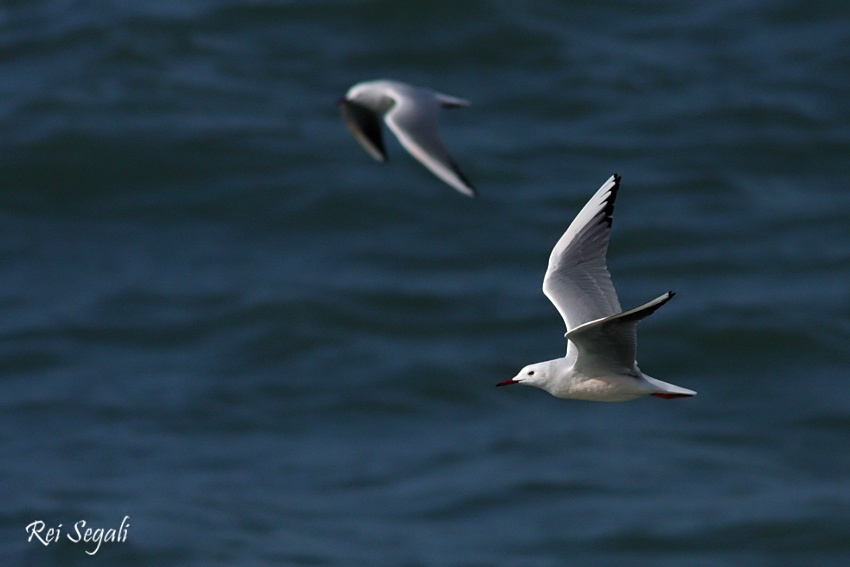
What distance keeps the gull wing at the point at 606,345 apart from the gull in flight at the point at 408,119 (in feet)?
3.78

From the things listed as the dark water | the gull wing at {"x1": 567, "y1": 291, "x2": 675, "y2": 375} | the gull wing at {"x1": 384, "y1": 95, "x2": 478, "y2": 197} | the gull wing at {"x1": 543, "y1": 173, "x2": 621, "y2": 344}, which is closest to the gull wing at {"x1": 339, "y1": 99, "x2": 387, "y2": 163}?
the gull wing at {"x1": 384, "y1": 95, "x2": 478, "y2": 197}

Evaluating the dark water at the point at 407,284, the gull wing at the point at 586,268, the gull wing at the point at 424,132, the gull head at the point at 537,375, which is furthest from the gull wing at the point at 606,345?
the dark water at the point at 407,284

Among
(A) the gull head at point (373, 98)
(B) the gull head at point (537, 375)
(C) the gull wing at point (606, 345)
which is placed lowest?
(C) the gull wing at point (606, 345)

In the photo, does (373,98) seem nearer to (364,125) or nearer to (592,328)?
(364,125)

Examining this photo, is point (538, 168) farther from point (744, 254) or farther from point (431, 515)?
point (431, 515)

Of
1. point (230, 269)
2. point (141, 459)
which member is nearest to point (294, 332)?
point (230, 269)

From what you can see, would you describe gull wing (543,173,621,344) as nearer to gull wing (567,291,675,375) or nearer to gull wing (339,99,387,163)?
gull wing (567,291,675,375)

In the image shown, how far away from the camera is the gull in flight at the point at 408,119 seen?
9180 millimetres

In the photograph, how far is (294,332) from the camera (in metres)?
22.1

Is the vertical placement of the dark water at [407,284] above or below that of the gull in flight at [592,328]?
above

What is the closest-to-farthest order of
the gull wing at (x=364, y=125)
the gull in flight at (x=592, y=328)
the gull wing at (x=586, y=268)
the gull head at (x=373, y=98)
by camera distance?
1. the gull in flight at (x=592, y=328)
2. the gull wing at (x=586, y=268)
3. the gull head at (x=373, y=98)
4. the gull wing at (x=364, y=125)

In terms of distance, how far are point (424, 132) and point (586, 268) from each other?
2.01 m

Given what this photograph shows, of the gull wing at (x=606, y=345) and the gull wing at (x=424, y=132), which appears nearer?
the gull wing at (x=606, y=345)

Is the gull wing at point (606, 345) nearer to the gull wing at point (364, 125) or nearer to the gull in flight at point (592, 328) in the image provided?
the gull in flight at point (592, 328)
